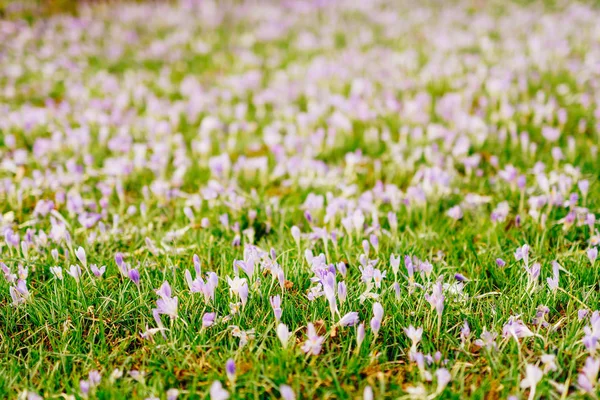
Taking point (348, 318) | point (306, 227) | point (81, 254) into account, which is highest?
point (81, 254)

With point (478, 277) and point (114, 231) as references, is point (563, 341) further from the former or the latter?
point (114, 231)

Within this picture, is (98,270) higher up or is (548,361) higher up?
(98,270)

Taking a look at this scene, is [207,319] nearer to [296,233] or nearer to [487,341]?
[296,233]

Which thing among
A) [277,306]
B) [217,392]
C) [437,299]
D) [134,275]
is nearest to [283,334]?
[277,306]

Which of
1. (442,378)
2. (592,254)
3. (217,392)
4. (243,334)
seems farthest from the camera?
(592,254)

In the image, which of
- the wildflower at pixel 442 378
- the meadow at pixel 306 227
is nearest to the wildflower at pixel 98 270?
the meadow at pixel 306 227

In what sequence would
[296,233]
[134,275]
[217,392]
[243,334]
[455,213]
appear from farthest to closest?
[455,213]
[296,233]
[134,275]
[243,334]
[217,392]

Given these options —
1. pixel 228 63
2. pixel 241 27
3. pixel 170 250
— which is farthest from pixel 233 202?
pixel 241 27

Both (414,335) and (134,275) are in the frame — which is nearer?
(414,335)

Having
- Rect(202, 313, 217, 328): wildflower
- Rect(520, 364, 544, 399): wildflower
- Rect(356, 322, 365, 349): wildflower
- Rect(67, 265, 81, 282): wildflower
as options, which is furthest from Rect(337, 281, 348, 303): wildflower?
Rect(67, 265, 81, 282): wildflower

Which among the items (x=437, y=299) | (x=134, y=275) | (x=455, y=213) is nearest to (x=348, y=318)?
(x=437, y=299)
